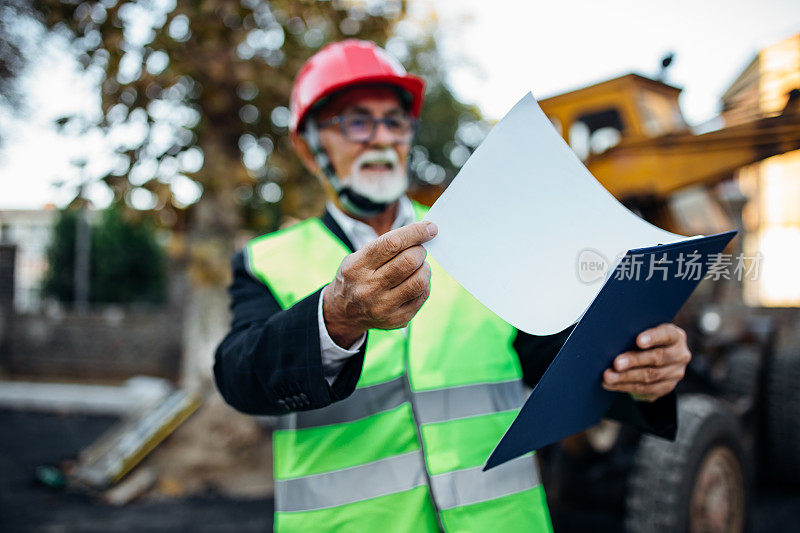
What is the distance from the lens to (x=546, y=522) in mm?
1358

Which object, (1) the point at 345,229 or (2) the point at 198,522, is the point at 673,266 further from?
(2) the point at 198,522

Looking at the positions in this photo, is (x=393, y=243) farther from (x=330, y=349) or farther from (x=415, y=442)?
(x=415, y=442)

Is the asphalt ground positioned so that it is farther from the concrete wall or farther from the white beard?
the concrete wall

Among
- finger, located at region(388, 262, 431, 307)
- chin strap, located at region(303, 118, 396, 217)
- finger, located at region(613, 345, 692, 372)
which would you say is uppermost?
chin strap, located at region(303, 118, 396, 217)

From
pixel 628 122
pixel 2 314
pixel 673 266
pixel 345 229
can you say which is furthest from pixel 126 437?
pixel 2 314

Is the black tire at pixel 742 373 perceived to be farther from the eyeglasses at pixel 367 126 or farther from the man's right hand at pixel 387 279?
the man's right hand at pixel 387 279

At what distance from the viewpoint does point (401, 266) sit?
896mm

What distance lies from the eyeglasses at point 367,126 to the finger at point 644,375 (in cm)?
86

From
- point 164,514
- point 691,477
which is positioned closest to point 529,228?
point 691,477

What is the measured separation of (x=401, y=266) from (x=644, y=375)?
0.63m

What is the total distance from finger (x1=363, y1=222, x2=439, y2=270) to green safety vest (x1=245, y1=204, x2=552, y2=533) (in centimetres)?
45

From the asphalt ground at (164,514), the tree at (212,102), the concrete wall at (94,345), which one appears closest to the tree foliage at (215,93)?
the tree at (212,102)

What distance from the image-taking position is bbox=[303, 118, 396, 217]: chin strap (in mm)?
1565

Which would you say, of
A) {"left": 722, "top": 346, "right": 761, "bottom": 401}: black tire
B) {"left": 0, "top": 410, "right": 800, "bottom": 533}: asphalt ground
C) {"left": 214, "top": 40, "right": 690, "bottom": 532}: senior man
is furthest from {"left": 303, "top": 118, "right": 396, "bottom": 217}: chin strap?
{"left": 722, "top": 346, "right": 761, "bottom": 401}: black tire
